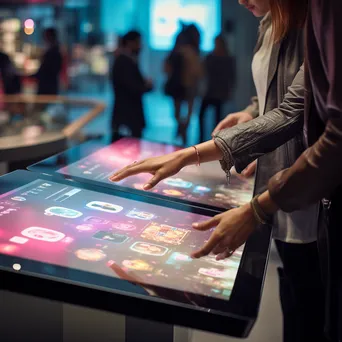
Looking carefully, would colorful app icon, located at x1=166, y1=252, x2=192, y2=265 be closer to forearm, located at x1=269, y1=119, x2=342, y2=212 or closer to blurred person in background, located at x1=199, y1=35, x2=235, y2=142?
forearm, located at x1=269, y1=119, x2=342, y2=212

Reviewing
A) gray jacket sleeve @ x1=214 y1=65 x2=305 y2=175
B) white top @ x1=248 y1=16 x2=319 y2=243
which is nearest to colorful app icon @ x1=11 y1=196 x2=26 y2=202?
gray jacket sleeve @ x1=214 y1=65 x2=305 y2=175

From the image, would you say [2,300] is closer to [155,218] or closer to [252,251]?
[155,218]

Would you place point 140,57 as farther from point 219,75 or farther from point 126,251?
point 126,251

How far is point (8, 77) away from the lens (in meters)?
6.64

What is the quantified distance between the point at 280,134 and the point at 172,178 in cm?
57

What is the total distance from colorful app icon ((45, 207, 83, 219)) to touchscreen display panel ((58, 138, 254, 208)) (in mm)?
322

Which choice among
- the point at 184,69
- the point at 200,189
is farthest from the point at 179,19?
the point at 200,189

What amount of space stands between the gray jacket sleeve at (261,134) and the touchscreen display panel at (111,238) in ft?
0.67

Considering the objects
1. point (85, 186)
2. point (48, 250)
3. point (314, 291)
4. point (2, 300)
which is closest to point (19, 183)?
point (85, 186)

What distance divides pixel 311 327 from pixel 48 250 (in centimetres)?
102

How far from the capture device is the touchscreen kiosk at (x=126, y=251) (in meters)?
0.99

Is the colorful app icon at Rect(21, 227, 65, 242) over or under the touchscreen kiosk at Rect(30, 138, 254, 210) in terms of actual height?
over

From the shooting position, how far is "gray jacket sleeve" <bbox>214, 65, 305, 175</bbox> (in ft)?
4.58

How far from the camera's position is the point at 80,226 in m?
1.29
